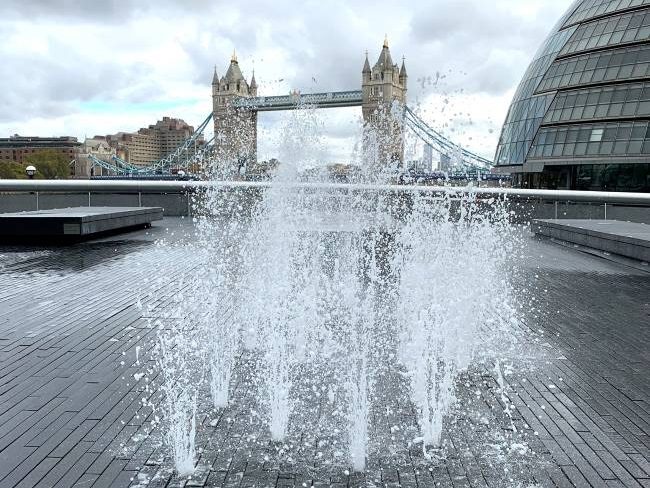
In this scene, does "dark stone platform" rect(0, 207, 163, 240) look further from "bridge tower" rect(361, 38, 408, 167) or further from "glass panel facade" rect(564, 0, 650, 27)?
"glass panel facade" rect(564, 0, 650, 27)

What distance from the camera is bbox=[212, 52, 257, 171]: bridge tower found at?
25.4 meters

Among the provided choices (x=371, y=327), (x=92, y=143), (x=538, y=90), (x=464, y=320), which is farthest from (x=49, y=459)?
(x=92, y=143)

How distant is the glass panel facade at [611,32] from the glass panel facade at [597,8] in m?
0.34

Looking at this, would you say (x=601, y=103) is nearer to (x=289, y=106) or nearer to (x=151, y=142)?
(x=289, y=106)

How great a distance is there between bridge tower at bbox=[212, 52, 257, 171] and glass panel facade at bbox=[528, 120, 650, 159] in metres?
13.2

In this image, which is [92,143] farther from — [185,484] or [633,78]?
[185,484]

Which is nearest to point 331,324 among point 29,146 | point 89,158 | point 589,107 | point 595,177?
point 595,177

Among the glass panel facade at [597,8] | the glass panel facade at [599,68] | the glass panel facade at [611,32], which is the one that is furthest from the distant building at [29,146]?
the glass panel facade at [611,32]

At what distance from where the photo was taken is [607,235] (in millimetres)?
9625

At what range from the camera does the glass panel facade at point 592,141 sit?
2461 cm

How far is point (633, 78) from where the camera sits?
2486cm

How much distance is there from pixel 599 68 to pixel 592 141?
3.29 metres

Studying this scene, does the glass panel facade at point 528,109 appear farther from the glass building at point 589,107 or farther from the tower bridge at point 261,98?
the tower bridge at point 261,98

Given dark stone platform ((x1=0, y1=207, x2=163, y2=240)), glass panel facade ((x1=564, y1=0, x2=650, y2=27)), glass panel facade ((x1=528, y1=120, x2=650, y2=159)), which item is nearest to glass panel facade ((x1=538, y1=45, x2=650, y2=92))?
glass panel facade ((x1=528, y1=120, x2=650, y2=159))
